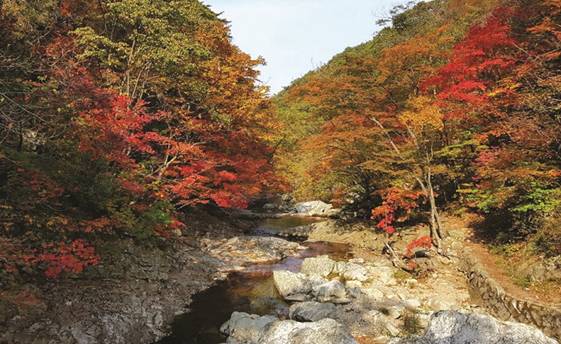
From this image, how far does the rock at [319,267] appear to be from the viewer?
16484mm

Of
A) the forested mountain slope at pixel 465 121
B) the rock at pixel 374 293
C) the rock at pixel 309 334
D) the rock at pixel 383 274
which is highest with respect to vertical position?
the forested mountain slope at pixel 465 121

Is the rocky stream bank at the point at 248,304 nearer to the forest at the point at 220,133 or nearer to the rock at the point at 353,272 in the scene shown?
the rock at the point at 353,272

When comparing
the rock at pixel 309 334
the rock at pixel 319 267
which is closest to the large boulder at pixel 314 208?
the rock at pixel 319 267

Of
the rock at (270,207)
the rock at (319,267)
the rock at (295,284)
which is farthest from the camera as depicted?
the rock at (270,207)

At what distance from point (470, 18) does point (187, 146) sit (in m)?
35.0

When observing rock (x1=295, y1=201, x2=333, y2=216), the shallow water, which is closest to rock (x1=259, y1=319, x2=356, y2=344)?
the shallow water

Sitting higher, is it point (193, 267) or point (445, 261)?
point (193, 267)

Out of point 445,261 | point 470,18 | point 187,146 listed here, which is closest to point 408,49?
point 445,261

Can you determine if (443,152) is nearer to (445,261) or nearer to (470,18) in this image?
(445,261)

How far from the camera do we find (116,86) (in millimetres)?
17578

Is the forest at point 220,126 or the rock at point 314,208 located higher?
the forest at point 220,126

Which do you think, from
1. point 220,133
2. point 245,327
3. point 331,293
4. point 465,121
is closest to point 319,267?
point 331,293

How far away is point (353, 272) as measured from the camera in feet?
52.5

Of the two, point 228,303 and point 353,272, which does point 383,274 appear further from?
point 228,303
